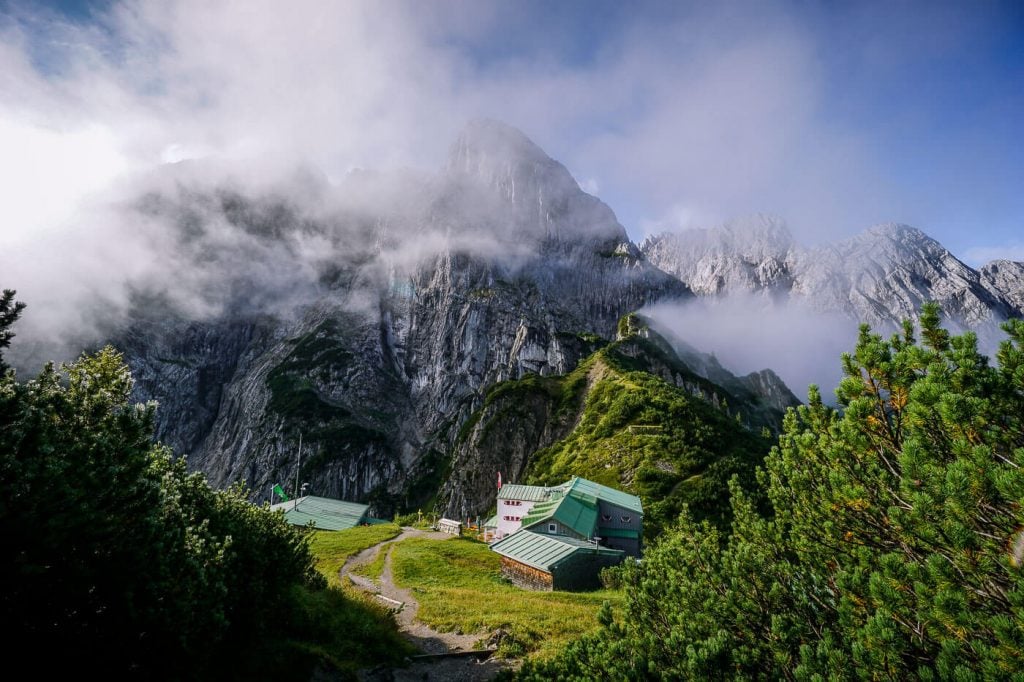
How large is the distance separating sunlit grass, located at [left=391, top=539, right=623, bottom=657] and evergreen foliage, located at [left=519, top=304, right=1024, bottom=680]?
443 inches

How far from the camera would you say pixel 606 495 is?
60.2 metres

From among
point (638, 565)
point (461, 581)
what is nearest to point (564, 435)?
point (461, 581)

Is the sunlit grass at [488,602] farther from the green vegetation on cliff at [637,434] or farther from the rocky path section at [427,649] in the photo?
the green vegetation on cliff at [637,434]

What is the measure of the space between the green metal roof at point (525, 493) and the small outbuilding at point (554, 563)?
23.5 metres

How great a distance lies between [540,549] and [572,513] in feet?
43.4

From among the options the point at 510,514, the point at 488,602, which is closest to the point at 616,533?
the point at 510,514

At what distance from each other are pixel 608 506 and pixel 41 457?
5687 cm

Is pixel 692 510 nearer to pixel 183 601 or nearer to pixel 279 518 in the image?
pixel 279 518

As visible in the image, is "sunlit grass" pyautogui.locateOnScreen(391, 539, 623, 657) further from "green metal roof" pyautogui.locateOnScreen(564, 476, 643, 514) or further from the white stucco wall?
the white stucco wall

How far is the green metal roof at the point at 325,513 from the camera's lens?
78844 millimetres

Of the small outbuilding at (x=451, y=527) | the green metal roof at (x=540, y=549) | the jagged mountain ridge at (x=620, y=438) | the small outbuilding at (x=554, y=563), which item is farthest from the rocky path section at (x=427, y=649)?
the jagged mountain ridge at (x=620, y=438)

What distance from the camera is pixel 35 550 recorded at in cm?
678

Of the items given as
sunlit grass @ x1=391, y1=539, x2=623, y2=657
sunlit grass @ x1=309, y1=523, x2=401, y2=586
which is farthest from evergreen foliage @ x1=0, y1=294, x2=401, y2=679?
sunlit grass @ x1=309, y1=523, x2=401, y2=586

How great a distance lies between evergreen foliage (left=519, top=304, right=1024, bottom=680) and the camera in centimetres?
567
